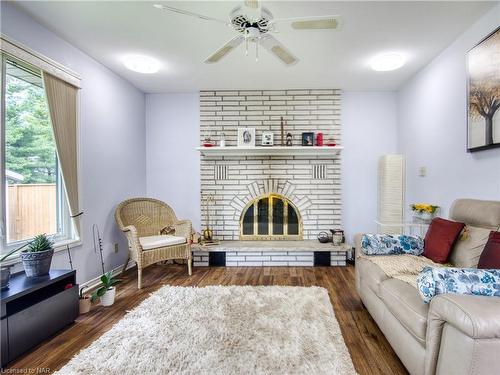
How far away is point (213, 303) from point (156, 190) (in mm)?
2261

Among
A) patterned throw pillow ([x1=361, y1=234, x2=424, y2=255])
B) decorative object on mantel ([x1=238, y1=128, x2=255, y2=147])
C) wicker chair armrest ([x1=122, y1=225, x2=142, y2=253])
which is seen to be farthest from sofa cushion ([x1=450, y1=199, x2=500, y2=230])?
wicker chair armrest ([x1=122, y1=225, x2=142, y2=253])

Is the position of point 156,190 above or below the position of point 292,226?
above

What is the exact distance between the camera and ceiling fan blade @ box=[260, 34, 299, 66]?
1994 millimetres

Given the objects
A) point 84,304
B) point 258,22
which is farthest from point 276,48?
point 84,304

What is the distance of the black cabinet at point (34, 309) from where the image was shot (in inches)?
66.2

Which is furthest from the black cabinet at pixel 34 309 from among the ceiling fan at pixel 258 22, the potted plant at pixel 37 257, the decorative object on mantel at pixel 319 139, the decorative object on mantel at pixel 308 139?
the decorative object on mantel at pixel 319 139

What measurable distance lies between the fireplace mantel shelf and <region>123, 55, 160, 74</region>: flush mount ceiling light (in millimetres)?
1164

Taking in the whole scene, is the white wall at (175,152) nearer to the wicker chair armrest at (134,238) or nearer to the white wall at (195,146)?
the white wall at (195,146)

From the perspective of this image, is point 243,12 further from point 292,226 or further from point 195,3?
point 292,226

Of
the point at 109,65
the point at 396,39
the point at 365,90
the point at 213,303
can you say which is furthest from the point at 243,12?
the point at 365,90

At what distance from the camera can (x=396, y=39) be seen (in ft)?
8.42

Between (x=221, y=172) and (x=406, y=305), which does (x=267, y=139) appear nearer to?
(x=221, y=172)

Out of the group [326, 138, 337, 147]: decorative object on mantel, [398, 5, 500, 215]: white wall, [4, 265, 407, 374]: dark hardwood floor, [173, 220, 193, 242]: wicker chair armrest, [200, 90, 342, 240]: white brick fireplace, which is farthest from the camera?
[200, 90, 342, 240]: white brick fireplace

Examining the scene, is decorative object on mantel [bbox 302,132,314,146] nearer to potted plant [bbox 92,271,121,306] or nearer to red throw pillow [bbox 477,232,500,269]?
red throw pillow [bbox 477,232,500,269]
